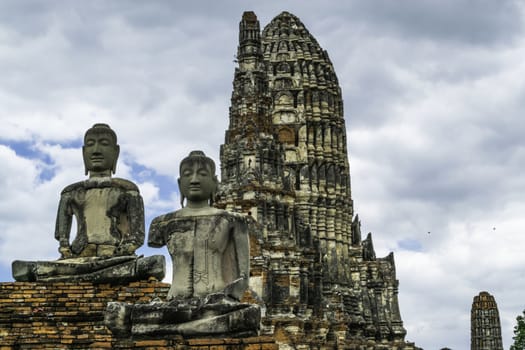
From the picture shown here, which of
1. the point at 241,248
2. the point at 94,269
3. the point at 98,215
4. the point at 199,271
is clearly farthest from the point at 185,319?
the point at 98,215

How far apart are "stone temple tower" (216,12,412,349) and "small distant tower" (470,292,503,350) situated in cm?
649

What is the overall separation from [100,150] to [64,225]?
1.06m

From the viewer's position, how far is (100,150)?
1314 cm

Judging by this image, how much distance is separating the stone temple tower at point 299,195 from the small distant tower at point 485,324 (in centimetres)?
649

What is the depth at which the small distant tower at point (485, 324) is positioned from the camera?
5088cm

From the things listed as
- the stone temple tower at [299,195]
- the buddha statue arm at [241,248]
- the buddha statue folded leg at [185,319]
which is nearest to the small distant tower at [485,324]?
the stone temple tower at [299,195]

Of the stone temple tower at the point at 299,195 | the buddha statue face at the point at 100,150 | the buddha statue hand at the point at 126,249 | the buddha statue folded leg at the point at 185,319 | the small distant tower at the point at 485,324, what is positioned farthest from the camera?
the small distant tower at the point at 485,324

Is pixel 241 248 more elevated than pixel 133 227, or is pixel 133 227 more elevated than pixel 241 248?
pixel 133 227

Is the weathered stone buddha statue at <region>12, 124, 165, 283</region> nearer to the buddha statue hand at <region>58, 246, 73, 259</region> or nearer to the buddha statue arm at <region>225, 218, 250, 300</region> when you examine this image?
the buddha statue hand at <region>58, 246, 73, 259</region>

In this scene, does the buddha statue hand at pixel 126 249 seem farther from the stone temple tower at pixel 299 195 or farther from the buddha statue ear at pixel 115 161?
the stone temple tower at pixel 299 195

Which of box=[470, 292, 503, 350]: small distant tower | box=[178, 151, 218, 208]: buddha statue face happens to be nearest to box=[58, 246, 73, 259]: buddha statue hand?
box=[178, 151, 218, 208]: buddha statue face

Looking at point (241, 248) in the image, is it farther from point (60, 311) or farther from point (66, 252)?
point (66, 252)

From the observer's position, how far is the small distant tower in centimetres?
5088

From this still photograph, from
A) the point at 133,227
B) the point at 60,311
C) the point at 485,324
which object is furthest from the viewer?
the point at 485,324
